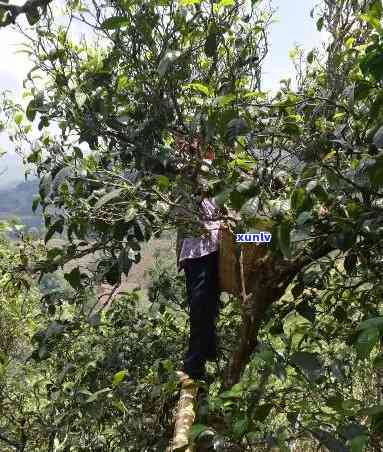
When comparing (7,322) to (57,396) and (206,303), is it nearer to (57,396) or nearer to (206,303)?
(57,396)

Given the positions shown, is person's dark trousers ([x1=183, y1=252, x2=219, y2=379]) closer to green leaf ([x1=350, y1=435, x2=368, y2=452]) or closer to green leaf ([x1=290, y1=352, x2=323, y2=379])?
green leaf ([x1=290, y1=352, x2=323, y2=379])

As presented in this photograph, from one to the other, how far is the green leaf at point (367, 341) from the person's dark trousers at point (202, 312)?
172 centimetres

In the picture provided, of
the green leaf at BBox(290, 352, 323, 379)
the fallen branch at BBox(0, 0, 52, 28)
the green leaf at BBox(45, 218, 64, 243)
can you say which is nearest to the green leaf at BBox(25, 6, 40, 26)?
the fallen branch at BBox(0, 0, 52, 28)

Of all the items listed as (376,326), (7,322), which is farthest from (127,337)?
(7,322)

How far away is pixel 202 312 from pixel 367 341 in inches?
69.0

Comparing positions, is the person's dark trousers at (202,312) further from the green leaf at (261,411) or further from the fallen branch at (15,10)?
the fallen branch at (15,10)

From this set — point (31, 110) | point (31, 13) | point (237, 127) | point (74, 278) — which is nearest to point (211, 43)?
point (237, 127)

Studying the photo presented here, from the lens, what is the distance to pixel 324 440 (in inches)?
51.6

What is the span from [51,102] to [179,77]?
0.61 meters

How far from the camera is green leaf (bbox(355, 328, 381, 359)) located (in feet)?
3.22

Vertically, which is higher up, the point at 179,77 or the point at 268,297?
the point at 179,77

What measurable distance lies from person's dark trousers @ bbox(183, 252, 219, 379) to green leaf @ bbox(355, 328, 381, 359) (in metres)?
1.72

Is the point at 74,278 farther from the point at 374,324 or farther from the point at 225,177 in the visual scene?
the point at 374,324

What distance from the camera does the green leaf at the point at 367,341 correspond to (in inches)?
38.7
